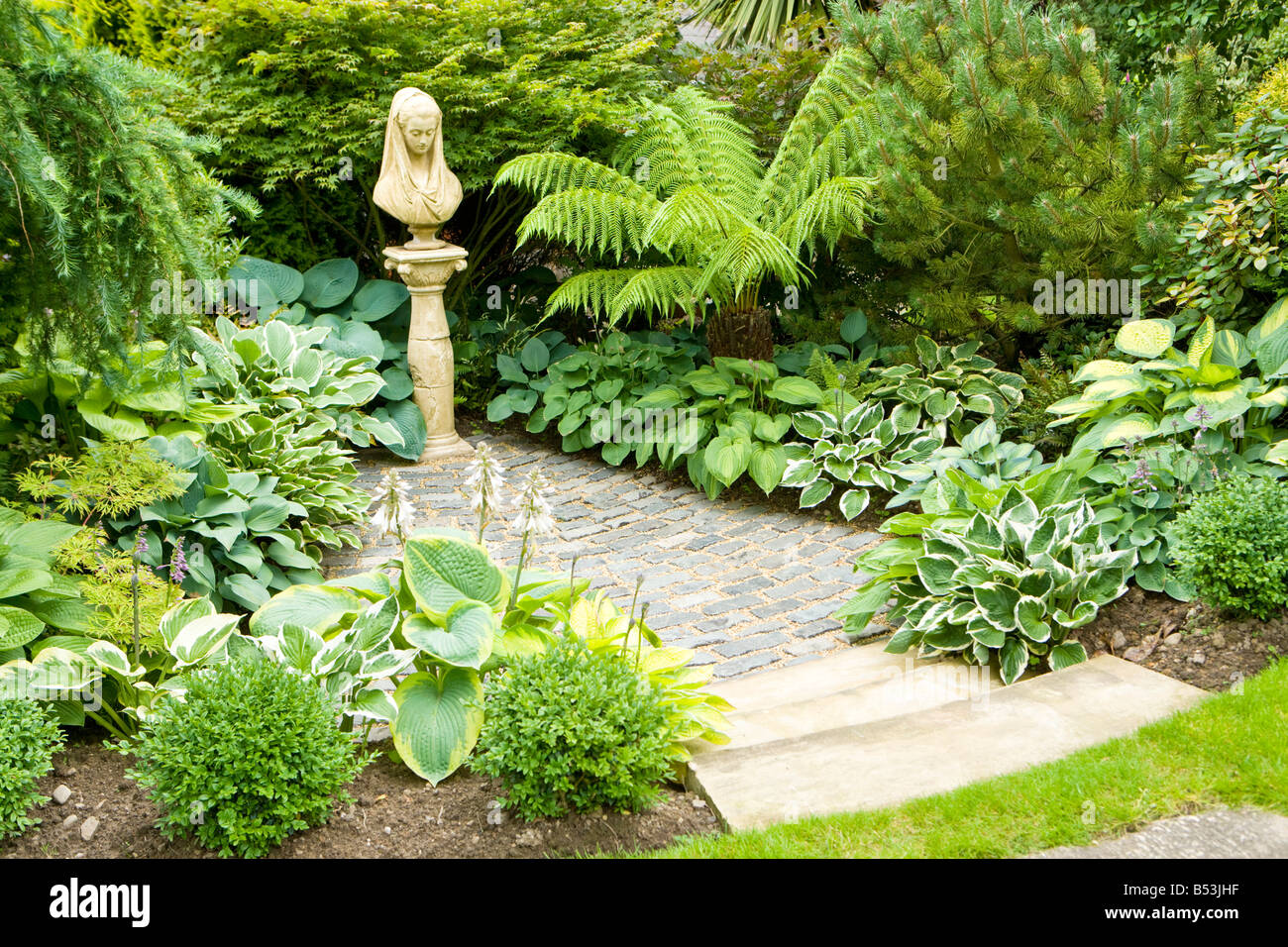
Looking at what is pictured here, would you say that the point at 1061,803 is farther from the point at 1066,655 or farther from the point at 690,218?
the point at 690,218

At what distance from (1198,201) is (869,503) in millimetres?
2033

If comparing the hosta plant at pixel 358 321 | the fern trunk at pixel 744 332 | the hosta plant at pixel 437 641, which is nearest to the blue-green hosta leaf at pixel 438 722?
the hosta plant at pixel 437 641

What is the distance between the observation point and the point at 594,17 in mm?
7516

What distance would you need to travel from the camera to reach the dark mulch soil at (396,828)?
273 centimetres

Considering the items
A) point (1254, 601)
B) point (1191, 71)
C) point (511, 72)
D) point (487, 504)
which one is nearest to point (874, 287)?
point (1191, 71)

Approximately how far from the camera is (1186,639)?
12.2 ft

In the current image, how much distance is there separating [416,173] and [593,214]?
3.62 ft

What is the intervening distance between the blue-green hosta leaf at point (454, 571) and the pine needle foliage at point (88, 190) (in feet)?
4.16

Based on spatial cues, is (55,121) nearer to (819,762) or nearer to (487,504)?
(487,504)

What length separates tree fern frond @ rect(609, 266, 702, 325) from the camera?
5996mm

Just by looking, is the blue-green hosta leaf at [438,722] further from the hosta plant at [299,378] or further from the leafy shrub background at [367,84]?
the leafy shrub background at [367,84]

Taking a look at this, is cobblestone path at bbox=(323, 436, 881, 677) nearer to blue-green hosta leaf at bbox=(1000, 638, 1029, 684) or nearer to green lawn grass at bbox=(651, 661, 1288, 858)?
blue-green hosta leaf at bbox=(1000, 638, 1029, 684)

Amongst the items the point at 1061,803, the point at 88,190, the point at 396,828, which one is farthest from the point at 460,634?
the point at 88,190

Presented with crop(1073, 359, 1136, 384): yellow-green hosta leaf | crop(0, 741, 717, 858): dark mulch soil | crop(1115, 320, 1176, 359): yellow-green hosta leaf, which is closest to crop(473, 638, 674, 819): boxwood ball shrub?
crop(0, 741, 717, 858): dark mulch soil
